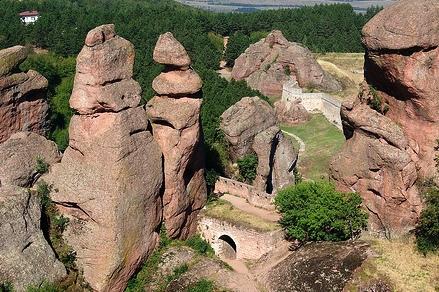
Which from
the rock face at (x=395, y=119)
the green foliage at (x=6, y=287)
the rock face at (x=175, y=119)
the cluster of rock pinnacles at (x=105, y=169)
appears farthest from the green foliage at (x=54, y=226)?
the rock face at (x=395, y=119)

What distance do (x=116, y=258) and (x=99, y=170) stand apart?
18.0ft

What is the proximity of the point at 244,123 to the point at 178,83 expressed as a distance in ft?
65.1

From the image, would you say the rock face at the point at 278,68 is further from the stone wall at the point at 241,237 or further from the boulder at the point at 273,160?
the stone wall at the point at 241,237

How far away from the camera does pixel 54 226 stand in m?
36.8

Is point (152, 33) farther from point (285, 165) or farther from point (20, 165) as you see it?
point (20, 165)

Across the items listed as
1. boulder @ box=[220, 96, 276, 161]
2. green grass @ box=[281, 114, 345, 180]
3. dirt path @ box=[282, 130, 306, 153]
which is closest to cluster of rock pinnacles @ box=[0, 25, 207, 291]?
boulder @ box=[220, 96, 276, 161]

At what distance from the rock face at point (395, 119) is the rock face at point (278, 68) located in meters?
59.9

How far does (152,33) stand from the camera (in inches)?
4616

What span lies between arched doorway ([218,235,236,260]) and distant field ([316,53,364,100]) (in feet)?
169

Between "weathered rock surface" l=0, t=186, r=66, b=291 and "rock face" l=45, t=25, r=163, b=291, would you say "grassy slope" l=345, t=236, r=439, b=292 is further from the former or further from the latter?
"weathered rock surface" l=0, t=186, r=66, b=291

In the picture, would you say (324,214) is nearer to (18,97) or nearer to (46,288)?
(46,288)

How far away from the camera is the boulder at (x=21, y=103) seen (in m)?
43.8

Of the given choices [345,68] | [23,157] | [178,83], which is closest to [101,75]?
[178,83]

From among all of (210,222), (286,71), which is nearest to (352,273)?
(210,222)
